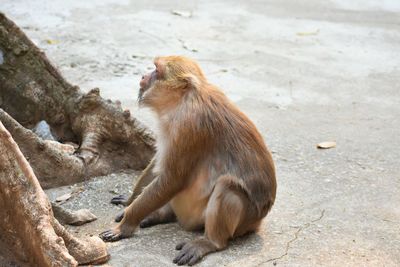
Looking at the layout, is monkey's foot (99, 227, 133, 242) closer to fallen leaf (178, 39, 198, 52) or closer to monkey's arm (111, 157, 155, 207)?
monkey's arm (111, 157, 155, 207)

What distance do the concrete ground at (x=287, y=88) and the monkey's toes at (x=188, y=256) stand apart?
0.10 m

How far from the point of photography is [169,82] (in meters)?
5.52

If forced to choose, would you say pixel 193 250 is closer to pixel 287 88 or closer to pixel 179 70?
pixel 179 70

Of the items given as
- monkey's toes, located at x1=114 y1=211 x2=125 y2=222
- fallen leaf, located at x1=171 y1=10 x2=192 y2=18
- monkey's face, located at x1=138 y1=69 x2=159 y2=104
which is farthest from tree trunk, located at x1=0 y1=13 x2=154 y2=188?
fallen leaf, located at x1=171 y1=10 x2=192 y2=18

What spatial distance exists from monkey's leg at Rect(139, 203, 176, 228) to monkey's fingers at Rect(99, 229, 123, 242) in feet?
1.23

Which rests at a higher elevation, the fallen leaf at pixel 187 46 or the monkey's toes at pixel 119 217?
the fallen leaf at pixel 187 46

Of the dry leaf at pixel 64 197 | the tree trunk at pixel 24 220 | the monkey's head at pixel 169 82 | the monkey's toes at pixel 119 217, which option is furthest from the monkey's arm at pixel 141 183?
the tree trunk at pixel 24 220

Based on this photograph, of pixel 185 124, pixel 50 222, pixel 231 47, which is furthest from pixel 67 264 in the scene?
pixel 231 47

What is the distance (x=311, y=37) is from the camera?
12.6m

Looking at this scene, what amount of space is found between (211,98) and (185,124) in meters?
0.31

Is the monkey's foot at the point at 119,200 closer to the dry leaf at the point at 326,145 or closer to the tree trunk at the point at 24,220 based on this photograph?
the tree trunk at the point at 24,220

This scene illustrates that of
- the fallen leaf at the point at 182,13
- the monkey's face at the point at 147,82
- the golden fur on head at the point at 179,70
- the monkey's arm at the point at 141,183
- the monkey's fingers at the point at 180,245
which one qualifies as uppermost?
the golden fur on head at the point at 179,70

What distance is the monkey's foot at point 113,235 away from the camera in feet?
18.4

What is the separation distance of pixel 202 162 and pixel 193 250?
0.67m
